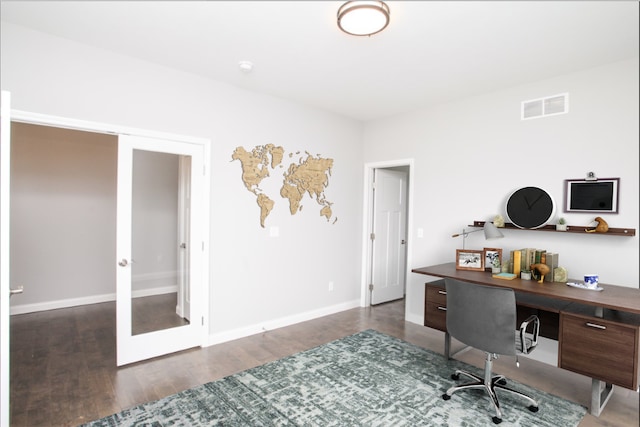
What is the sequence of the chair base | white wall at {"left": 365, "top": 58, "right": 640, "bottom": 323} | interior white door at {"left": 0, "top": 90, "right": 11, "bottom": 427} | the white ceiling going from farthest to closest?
white wall at {"left": 365, "top": 58, "right": 640, "bottom": 323}, the chair base, the white ceiling, interior white door at {"left": 0, "top": 90, "right": 11, "bottom": 427}

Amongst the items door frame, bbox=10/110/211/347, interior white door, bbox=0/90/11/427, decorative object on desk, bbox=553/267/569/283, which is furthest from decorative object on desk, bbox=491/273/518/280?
interior white door, bbox=0/90/11/427

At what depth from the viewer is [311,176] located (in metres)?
4.09

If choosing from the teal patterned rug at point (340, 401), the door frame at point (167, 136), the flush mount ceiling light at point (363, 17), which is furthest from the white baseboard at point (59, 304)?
the flush mount ceiling light at point (363, 17)

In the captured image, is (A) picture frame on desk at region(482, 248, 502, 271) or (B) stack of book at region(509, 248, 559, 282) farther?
(A) picture frame on desk at region(482, 248, 502, 271)

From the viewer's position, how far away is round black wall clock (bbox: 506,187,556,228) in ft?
9.77

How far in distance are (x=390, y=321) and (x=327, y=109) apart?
2.77 m

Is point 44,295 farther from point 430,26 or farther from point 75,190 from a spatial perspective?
point 430,26

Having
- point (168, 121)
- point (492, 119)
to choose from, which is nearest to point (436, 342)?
point (492, 119)

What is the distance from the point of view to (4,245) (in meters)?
1.43

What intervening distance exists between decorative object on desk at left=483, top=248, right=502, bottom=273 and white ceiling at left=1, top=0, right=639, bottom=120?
1.60 meters

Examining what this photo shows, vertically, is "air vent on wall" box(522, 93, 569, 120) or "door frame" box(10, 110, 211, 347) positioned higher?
"air vent on wall" box(522, 93, 569, 120)

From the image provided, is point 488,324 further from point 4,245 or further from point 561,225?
point 4,245

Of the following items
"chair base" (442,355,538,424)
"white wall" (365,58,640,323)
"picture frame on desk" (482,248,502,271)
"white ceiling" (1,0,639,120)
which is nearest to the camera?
"white ceiling" (1,0,639,120)

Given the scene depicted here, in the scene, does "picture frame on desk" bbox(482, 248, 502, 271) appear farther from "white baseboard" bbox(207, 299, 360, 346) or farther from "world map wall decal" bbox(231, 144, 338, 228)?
"white baseboard" bbox(207, 299, 360, 346)
